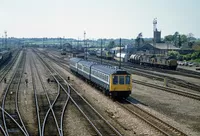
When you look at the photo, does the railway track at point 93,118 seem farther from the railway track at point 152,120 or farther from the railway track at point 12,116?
the railway track at point 12,116

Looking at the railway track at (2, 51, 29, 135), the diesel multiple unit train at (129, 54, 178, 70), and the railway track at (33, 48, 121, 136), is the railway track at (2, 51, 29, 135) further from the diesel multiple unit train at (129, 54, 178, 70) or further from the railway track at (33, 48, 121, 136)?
the diesel multiple unit train at (129, 54, 178, 70)

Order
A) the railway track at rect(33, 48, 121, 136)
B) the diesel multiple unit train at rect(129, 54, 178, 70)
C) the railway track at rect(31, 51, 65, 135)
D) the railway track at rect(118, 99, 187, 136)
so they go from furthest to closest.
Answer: the diesel multiple unit train at rect(129, 54, 178, 70)
the railway track at rect(31, 51, 65, 135)
the railway track at rect(33, 48, 121, 136)
the railway track at rect(118, 99, 187, 136)

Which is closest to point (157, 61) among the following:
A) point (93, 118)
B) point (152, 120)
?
point (152, 120)

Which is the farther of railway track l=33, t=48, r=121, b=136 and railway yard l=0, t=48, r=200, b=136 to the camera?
railway yard l=0, t=48, r=200, b=136

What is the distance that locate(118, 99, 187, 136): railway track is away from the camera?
1842cm

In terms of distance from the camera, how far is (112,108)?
84.7ft

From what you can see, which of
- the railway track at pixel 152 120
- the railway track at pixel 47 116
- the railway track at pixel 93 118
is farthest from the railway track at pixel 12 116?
the railway track at pixel 152 120

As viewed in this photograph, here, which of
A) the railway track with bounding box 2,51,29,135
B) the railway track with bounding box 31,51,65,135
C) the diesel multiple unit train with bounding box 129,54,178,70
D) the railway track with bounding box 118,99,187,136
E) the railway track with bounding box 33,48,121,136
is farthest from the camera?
the diesel multiple unit train with bounding box 129,54,178,70

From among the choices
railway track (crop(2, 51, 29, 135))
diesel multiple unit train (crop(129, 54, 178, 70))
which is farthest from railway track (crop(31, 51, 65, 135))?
diesel multiple unit train (crop(129, 54, 178, 70))

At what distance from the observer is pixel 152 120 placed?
70.2 ft

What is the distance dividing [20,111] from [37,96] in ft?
24.1

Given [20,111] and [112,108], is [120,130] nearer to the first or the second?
[112,108]

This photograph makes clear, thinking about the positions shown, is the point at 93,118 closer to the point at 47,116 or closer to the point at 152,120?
the point at 47,116

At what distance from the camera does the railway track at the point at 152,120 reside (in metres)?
18.4
